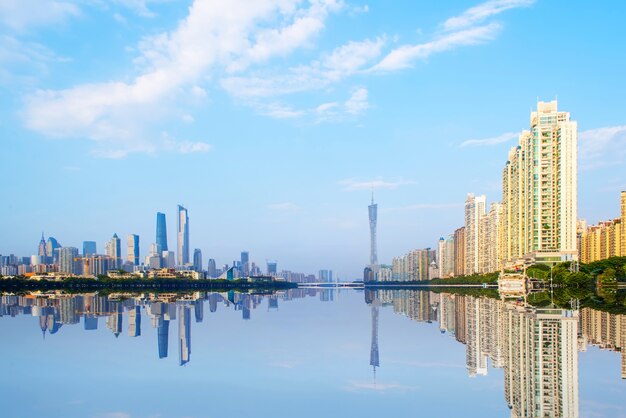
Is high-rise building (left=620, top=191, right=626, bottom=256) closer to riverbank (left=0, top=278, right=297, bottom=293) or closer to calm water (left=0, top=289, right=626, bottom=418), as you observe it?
riverbank (left=0, top=278, right=297, bottom=293)

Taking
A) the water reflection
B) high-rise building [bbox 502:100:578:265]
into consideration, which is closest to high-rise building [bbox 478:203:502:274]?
high-rise building [bbox 502:100:578:265]

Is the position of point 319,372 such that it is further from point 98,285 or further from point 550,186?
point 98,285

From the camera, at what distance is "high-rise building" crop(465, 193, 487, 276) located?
17400cm

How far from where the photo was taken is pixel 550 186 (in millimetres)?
105125

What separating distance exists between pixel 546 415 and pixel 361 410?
3686mm

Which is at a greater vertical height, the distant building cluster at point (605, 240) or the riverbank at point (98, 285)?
the distant building cluster at point (605, 240)

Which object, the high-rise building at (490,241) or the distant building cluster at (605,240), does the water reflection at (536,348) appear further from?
the high-rise building at (490,241)

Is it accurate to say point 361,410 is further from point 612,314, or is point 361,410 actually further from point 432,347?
point 612,314

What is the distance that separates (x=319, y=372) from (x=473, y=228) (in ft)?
538

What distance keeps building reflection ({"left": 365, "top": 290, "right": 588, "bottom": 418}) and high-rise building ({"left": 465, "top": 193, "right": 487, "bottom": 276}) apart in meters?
138

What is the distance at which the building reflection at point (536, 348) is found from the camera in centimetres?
1380

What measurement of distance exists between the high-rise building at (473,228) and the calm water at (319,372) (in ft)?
479

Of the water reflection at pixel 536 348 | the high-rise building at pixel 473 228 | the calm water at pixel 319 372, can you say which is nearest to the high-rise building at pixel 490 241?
the high-rise building at pixel 473 228

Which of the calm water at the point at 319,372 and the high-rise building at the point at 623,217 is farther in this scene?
the high-rise building at the point at 623,217
